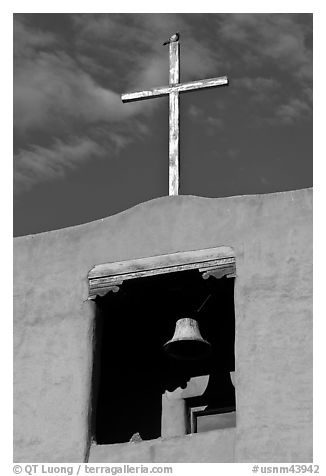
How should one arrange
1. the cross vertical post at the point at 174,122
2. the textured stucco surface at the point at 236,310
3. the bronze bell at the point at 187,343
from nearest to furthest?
the textured stucco surface at the point at 236,310 → the bronze bell at the point at 187,343 → the cross vertical post at the point at 174,122

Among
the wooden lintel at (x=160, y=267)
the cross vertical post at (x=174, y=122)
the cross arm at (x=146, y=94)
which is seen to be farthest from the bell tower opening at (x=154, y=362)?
the cross arm at (x=146, y=94)

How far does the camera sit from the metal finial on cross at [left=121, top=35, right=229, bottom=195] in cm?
1664

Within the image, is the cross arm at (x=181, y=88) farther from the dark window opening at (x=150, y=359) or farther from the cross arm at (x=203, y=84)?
the dark window opening at (x=150, y=359)

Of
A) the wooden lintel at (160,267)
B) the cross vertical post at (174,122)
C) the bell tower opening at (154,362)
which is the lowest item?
the bell tower opening at (154,362)

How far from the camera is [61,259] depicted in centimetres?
1675

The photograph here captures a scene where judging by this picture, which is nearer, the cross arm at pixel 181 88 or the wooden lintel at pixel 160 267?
the wooden lintel at pixel 160 267

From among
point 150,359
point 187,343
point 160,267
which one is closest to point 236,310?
point 160,267

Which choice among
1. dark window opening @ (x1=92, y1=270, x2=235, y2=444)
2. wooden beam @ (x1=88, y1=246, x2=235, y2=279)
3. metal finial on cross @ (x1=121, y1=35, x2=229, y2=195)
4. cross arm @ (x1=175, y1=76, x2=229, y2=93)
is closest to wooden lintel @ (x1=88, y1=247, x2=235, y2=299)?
wooden beam @ (x1=88, y1=246, x2=235, y2=279)

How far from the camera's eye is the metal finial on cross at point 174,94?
1664cm

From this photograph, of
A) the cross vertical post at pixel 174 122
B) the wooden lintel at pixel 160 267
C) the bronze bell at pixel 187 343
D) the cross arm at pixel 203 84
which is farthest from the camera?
the cross arm at pixel 203 84

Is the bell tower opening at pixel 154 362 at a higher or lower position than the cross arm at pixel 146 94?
lower

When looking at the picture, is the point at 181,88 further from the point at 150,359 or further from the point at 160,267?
the point at 150,359

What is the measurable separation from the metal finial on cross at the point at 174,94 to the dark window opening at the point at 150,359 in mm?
1131
